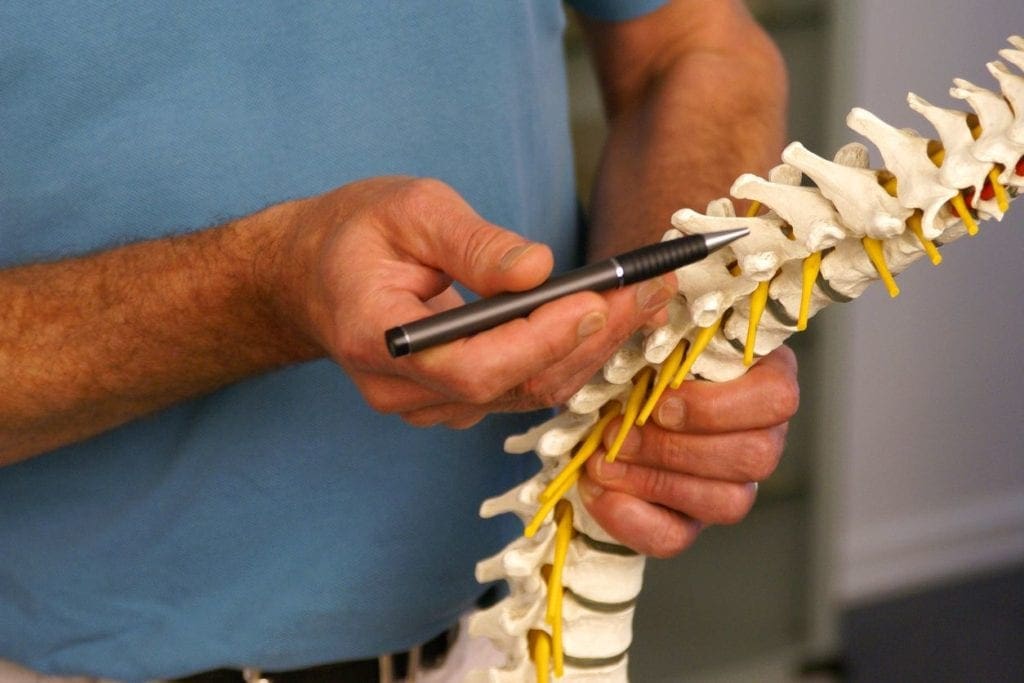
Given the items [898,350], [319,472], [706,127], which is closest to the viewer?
[319,472]

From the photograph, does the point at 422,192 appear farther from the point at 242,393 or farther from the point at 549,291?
the point at 242,393

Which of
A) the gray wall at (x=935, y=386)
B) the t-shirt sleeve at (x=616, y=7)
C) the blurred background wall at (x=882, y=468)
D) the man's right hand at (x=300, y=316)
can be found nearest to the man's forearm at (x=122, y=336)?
the man's right hand at (x=300, y=316)

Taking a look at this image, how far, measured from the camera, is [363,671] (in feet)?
3.08

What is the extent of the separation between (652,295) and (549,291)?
2.4 inches

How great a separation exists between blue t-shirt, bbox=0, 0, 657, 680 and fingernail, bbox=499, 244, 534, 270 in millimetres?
288

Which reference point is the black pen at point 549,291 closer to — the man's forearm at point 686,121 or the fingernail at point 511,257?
the fingernail at point 511,257

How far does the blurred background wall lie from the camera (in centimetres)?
214

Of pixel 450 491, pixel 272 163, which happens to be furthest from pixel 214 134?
pixel 450 491

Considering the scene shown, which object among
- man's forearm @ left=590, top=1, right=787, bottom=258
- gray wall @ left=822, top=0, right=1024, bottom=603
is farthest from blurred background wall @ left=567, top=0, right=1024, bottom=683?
man's forearm @ left=590, top=1, right=787, bottom=258

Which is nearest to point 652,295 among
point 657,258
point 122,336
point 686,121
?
point 657,258

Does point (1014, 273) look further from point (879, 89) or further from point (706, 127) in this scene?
point (706, 127)

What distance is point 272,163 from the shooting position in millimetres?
820

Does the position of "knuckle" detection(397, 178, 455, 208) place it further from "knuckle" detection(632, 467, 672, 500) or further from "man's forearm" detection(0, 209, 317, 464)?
"knuckle" detection(632, 467, 672, 500)

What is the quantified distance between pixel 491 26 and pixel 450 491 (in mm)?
347
